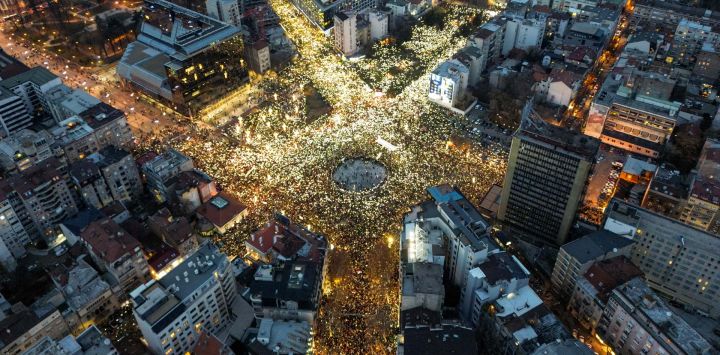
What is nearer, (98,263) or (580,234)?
(98,263)

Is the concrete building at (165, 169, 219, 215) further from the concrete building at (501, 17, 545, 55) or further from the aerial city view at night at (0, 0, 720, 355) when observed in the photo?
the concrete building at (501, 17, 545, 55)

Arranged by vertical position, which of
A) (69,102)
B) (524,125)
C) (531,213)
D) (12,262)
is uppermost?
(524,125)

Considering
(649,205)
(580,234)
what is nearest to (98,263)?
(580,234)

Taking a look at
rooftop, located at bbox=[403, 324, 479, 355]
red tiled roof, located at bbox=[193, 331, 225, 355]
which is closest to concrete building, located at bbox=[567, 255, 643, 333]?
rooftop, located at bbox=[403, 324, 479, 355]

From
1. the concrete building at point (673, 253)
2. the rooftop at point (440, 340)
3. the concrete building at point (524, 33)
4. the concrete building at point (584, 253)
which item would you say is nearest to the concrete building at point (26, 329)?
the rooftop at point (440, 340)

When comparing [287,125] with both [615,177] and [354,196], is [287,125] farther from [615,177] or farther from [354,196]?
[615,177]

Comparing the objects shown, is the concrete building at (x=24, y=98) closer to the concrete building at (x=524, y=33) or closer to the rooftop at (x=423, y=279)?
the rooftop at (x=423, y=279)
